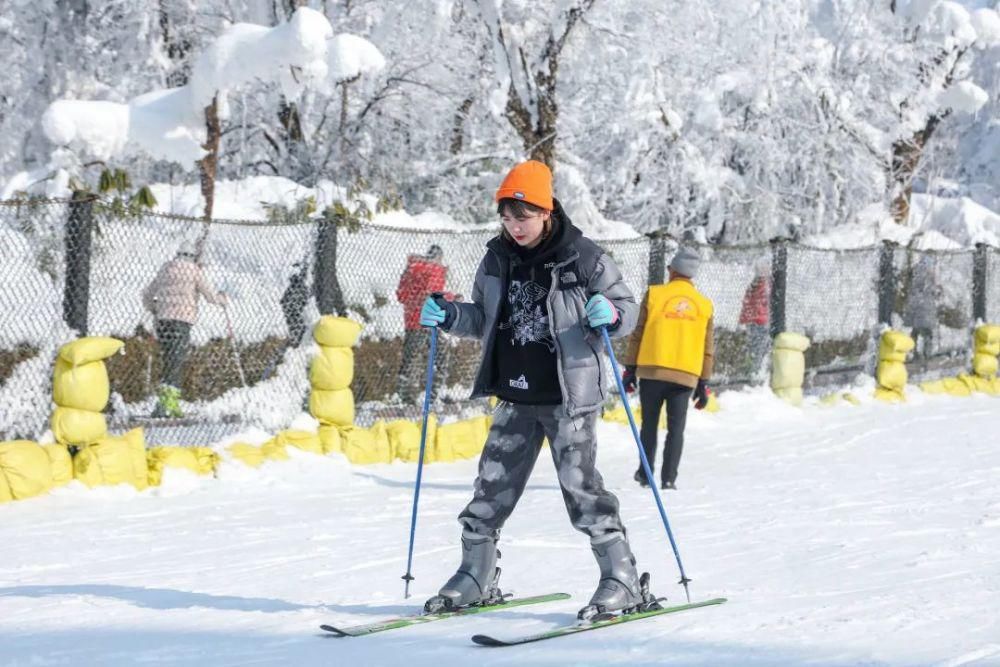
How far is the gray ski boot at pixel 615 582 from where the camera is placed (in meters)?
4.77

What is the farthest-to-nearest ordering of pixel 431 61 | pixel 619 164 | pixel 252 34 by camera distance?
pixel 619 164, pixel 431 61, pixel 252 34

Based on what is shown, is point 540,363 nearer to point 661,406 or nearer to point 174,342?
point 661,406

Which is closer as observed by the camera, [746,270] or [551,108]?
[746,270]

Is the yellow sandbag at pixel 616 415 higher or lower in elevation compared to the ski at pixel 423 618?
lower

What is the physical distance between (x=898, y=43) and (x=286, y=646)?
2020 centimetres

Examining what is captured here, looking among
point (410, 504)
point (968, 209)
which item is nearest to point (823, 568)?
point (410, 504)

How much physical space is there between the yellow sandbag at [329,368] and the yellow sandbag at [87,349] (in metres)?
1.80

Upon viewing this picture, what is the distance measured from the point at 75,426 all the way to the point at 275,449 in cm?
160

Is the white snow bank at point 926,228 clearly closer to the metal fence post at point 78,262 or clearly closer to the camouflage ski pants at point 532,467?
the metal fence post at point 78,262

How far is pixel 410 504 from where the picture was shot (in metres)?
8.42

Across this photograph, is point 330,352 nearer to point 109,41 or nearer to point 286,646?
point 286,646

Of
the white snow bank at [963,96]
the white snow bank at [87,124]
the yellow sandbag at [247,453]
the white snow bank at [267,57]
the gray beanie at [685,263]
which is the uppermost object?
the white snow bank at [963,96]

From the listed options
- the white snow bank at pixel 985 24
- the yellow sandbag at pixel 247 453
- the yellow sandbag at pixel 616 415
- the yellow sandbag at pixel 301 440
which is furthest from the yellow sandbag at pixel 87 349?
the white snow bank at pixel 985 24

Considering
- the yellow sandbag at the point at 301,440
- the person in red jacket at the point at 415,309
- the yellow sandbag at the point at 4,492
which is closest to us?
the yellow sandbag at the point at 4,492
